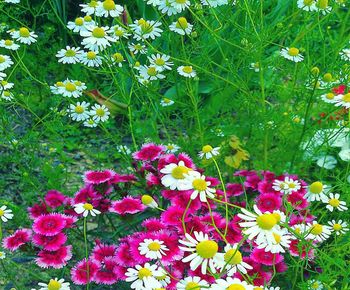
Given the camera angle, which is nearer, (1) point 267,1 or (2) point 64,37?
(1) point 267,1

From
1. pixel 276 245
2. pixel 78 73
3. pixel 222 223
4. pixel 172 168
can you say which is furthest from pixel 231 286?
pixel 78 73

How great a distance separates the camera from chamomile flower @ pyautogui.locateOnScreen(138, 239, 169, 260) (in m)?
1.71

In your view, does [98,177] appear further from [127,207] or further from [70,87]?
[70,87]

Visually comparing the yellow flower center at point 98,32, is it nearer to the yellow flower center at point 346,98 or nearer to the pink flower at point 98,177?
the pink flower at point 98,177

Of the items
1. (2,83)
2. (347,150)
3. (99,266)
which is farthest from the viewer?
(347,150)

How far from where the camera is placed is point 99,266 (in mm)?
1989

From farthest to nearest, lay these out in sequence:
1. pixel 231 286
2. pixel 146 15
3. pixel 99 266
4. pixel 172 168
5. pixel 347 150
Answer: pixel 146 15 → pixel 347 150 → pixel 99 266 → pixel 172 168 → pixel 231 286

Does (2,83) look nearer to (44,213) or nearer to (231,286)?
(44,213)

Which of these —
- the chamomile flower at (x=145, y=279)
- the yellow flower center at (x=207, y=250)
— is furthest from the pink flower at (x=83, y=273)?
the yellow flower center at (x=207, y=250)

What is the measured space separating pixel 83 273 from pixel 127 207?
25cm

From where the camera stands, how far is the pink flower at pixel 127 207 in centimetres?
204

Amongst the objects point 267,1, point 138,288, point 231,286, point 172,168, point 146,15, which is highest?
point 267,1

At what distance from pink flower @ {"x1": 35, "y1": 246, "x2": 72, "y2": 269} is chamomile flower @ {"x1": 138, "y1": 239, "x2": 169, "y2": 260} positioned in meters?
0.32

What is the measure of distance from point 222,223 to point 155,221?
0.69ft
